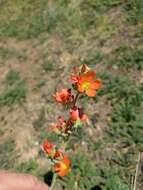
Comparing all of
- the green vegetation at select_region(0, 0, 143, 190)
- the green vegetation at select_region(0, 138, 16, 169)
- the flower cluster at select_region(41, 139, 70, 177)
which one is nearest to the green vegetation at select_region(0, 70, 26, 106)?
the green vegetation at select_region(0, 0, 143, 190)

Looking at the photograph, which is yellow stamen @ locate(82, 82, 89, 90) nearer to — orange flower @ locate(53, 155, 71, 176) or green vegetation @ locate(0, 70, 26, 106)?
orange flower @ locate(53, 155, 71, 176)

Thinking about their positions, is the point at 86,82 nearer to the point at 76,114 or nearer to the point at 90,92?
the point at 90,92

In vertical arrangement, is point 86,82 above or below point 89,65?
above

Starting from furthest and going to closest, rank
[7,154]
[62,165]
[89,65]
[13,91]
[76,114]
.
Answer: [13,91], [89,65], [7,154], [62,165], [76,114]

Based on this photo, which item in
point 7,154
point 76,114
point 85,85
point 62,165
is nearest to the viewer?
point 85,85

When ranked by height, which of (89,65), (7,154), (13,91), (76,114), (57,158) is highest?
(76,114)

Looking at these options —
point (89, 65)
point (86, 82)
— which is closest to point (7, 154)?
point (89, 65)

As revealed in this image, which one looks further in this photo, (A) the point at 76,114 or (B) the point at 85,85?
(A) the point at 76,114

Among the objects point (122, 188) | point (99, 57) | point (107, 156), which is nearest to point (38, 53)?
point (99, 57)
